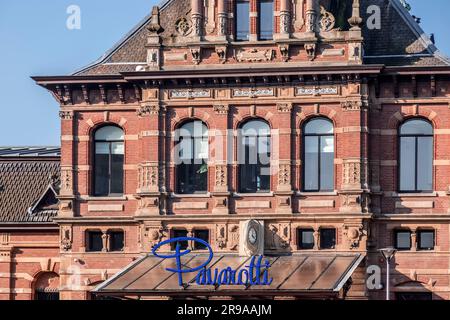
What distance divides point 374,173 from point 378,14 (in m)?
7.21

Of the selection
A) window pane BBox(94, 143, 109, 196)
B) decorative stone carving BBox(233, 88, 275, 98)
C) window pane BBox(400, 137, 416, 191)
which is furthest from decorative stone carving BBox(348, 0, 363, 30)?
window pane BBox(94, 143, 109, 196)

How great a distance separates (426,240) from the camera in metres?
52.7

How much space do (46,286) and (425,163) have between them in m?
17.8

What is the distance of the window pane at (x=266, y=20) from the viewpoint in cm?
5359

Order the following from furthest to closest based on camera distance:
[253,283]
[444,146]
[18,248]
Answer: [18,248]
[444,146]
[253,283]

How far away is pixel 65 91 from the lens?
55.2m

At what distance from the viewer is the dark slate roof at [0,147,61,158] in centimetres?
6128

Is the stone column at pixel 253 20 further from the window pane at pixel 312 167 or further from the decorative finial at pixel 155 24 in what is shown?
the window pane at pixel 312 167

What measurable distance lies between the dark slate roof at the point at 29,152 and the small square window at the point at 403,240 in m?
17.4

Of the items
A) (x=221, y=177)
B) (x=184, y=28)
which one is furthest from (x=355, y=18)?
(x=221, y=177)

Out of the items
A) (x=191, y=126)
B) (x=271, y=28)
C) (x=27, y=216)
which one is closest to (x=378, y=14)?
(x=271, y=28)

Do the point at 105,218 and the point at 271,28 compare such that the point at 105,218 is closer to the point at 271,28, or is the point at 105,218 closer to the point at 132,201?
the point at 132,201
